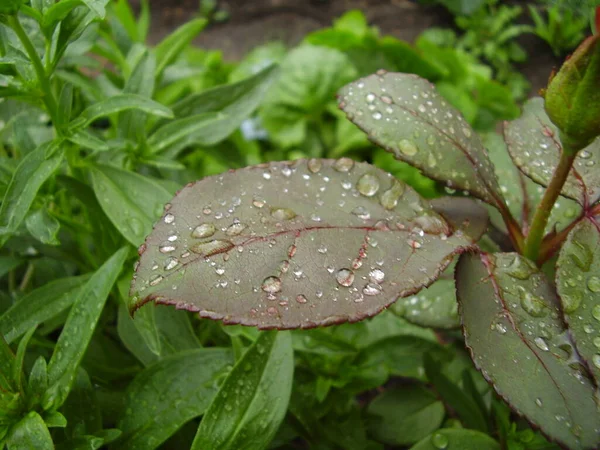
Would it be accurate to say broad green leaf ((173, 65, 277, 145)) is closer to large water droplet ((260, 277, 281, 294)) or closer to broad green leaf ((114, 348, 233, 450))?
broad green leaf ((114, 348, 233, 450))

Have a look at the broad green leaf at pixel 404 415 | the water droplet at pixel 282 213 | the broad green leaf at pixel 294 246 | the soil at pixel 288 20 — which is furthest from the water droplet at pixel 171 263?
the soil at pixel 288 20

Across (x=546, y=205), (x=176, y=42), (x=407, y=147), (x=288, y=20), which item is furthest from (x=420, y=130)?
(x=288, y=20)

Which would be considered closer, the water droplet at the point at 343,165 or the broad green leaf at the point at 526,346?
the broad green leaf at the point at 526,346

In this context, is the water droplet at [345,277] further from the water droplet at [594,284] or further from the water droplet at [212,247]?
the water droplet at [594,284]

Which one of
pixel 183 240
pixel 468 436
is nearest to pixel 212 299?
pixel 183 240

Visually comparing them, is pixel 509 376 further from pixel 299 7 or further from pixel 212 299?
pixel 299 7

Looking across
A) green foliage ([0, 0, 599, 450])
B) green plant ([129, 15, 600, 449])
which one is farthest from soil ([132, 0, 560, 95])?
green plant ([129, 15, 600, 449])
